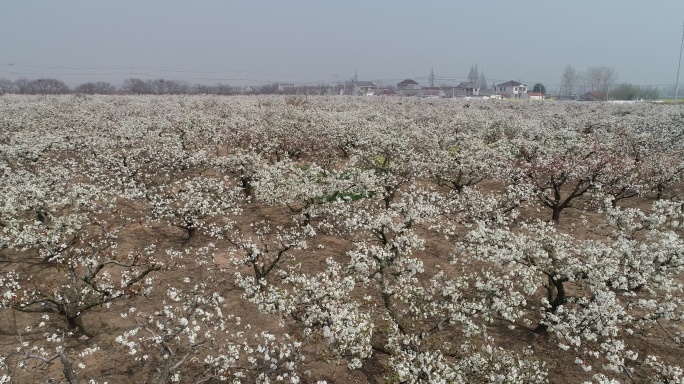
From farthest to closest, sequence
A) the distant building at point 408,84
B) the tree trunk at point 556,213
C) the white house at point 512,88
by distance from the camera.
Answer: the distant building at point 408,84 < the white house at point 512,88 < the tree trunk at point 556,213

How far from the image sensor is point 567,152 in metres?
20.3

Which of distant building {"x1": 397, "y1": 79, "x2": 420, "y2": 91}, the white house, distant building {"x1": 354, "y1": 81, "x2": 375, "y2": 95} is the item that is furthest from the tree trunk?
distant building {"x1": 397, "y1": 79, "x2": 420, "y2": 91}

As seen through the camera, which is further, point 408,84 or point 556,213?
point 408,84

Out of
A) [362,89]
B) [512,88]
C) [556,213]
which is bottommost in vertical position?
[556,213]

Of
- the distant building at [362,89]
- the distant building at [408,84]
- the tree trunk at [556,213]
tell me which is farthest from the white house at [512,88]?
the tree trunk at [556,213]

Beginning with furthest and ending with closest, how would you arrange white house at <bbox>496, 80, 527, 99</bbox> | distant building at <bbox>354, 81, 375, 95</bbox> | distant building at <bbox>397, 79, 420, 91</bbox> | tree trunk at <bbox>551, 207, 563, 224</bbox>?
1. distant building at <bbox>397, 79, 420, 91</bbox>
2. white house at <bbox>496, 80, 527, 99</bbox>
3. distant building at <bbox>354, 81, 375, 95</bbox>
4. tree trunk at <bbox>551, 207, 563, 224</bbox>

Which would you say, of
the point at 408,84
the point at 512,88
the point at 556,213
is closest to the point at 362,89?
the point at 408,84

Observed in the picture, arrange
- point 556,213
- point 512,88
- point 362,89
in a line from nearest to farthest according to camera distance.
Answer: point 556,213
point 362,89
point 512,88

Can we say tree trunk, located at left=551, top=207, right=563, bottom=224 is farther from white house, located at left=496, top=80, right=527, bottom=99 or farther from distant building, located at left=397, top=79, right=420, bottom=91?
distant building, located at left=397, top=79, right=420, bottom=91

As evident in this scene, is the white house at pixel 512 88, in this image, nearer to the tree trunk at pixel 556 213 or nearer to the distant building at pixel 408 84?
the distant building at pixel 408 84

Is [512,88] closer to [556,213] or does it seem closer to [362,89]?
[362,89]

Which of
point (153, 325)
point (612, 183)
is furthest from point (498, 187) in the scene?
point (153, 325)

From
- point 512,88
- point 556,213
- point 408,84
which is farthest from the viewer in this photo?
point 408,84

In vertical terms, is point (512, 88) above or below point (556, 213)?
above
